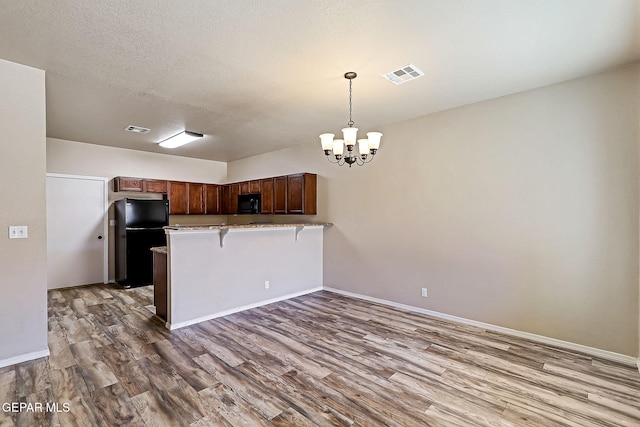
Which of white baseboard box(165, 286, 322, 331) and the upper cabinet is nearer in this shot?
white baseboard box(165, 286, 322, 331)

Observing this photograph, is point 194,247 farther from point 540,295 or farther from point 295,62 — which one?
point 540,295

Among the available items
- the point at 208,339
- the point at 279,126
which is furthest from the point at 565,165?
the point at 208,339

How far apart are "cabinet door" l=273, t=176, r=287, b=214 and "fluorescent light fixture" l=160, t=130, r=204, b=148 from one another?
1.52 meters

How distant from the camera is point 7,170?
2.71 metres

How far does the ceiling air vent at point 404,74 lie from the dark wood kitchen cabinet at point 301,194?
252 cm

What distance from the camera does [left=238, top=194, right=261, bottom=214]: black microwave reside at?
621 centimetres

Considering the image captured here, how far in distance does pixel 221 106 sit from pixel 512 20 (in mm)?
3063

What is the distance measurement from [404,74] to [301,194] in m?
2.80

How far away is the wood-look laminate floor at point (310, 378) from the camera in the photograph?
6.77 ft

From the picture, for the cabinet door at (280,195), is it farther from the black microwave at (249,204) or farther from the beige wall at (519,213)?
the beige wall at (519,213)

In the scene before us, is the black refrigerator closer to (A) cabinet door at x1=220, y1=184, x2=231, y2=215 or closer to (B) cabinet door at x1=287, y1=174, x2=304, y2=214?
(A) cabinet door at x1=220, y1=184, x2=231, y2=215

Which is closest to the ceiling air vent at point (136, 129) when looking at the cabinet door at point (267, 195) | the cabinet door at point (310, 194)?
the cabinet door at point (267, 195)

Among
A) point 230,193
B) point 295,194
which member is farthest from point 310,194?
point 230,193

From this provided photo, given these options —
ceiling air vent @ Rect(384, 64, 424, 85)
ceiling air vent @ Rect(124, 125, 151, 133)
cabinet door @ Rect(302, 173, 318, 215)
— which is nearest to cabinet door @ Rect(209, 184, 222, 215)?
ceiling air vent @ Rect(124, 125, 151, 133)
